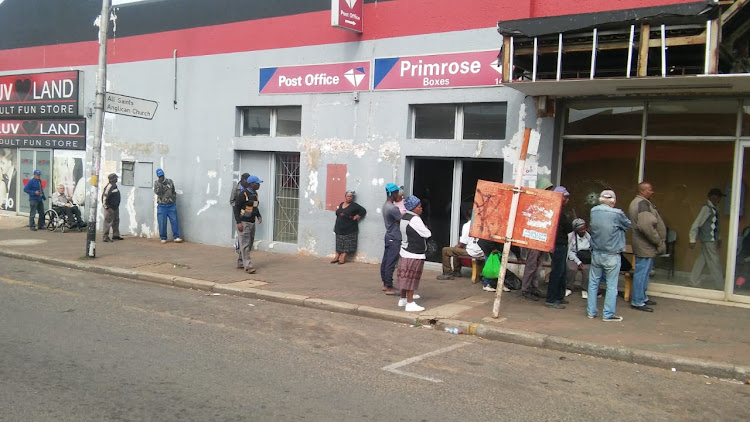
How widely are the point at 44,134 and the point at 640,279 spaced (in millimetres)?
18037

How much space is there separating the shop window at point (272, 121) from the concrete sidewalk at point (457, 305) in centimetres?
294

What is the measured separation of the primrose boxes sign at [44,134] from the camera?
1816 centimetres

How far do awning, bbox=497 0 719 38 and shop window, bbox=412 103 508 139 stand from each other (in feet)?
8.46

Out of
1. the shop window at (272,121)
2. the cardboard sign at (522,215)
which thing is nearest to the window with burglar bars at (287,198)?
the shop window at (272,121)

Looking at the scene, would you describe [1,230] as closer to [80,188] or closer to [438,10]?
[80,188]

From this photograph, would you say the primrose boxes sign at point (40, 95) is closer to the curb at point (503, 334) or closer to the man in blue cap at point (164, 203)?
the man in blue cap at point (164, 203)

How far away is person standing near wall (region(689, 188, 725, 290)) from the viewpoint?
9570 mm

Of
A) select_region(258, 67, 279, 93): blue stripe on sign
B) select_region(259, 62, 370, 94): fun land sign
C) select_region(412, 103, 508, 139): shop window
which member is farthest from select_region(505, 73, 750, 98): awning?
select_region(258, 67, 279, 93): blue stripe on sign

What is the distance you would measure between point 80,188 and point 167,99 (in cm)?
460

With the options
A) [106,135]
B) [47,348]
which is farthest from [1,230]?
[47,348]

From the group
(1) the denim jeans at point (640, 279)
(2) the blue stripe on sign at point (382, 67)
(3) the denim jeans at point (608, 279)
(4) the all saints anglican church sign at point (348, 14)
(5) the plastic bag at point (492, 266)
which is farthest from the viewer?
(2) the blue stripe on sign at point (382, 67)

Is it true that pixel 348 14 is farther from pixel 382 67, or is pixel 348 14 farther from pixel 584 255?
pixel 584 255

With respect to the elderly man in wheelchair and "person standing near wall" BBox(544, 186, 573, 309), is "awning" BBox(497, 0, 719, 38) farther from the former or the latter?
the elderly man in wheelchair

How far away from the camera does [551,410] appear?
510 centimetres
